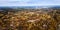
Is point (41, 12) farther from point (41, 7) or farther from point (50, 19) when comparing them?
point (50, 19)

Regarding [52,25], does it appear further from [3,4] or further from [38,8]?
[3,4]

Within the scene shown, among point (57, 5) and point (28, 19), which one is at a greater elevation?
point (57, 5)

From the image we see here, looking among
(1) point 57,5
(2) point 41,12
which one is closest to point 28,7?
(2) point 41,12

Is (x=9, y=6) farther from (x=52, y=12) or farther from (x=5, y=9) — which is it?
(x=52, y=12)

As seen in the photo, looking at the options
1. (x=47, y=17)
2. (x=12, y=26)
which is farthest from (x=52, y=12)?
(x=12, y=26)

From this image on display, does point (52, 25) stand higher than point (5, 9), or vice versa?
point (5, 9)

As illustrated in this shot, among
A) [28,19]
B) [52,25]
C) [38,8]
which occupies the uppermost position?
[38,8]

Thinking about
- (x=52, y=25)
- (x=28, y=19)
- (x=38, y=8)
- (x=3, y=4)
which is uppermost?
(x=3, y=4)
